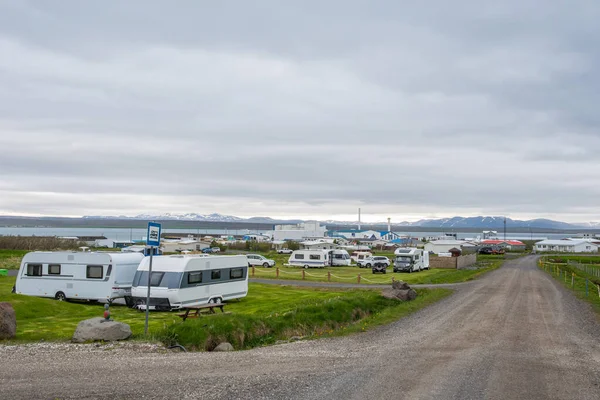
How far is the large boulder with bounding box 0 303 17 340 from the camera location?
48.4 ft

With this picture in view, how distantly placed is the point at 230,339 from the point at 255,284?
2166cm

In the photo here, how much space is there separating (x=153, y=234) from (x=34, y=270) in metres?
17.0

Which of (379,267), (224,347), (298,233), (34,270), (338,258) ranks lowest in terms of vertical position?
(379,267)

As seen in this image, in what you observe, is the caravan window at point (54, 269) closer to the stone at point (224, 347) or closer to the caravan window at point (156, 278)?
the caravan window at point (156, 278)

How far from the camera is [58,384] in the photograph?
954 centimetres

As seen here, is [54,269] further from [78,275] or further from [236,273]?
[236,273]

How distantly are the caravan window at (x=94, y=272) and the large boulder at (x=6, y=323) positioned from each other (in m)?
11.0

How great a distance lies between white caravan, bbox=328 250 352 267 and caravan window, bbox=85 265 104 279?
36.5m

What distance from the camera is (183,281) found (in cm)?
2344

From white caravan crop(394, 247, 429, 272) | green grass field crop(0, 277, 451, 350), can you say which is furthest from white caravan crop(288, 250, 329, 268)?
green grass field crop(0, 277, 451, 350)

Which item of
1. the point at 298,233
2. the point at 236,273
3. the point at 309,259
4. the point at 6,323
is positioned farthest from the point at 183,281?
the point at 298,233

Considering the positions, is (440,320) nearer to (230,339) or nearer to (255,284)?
(230,339)

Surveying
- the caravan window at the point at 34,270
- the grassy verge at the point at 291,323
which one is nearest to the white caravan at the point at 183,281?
the grassy verge at the point at 291,323

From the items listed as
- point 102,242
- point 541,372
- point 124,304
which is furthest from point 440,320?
point 102,242
